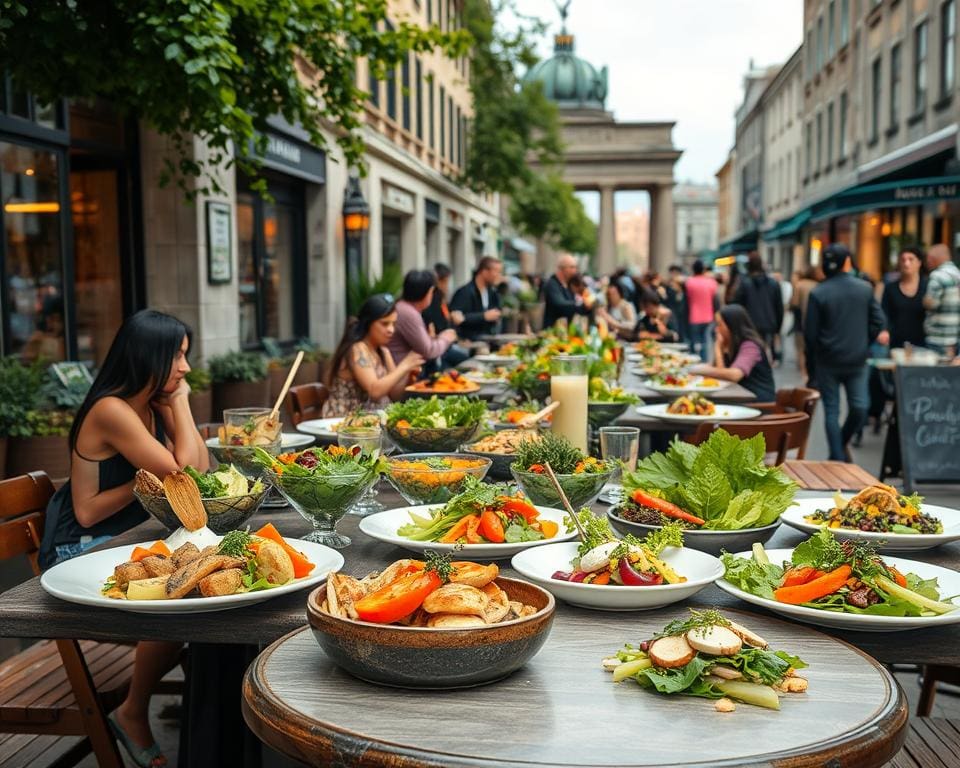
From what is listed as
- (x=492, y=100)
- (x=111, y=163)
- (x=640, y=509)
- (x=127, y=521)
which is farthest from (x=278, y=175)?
(x=492, y=100)

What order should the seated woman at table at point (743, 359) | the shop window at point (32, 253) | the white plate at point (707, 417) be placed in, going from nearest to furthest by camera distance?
the white plate at point (707, 417), the seated woman at table at point (743, 359), the shop window at point (32, 253)

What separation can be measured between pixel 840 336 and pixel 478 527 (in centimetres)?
754

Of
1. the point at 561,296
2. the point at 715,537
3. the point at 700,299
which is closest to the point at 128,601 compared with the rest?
the point at 715,537

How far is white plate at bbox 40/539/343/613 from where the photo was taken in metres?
2.23

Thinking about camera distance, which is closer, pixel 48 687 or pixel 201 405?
pixel 48 687

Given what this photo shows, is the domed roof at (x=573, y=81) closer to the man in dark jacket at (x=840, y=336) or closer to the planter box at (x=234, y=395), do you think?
the planter box at (x=234, y=395)

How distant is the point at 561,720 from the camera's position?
166cm

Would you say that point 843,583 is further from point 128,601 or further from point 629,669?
point 128,601

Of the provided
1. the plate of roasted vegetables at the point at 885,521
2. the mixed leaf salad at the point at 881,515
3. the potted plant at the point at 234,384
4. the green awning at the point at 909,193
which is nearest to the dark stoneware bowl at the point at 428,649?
the plate of roasted vegetables at the point at 885,521

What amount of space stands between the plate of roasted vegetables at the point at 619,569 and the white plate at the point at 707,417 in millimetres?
3012

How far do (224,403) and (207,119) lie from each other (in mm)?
5102

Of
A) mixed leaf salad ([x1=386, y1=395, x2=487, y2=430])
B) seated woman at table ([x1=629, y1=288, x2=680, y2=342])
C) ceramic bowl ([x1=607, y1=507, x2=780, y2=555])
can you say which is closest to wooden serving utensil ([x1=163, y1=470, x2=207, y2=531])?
ceramic bowl ([x1=607, y1=507, x2=780, y2=555])

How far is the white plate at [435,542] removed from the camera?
8.48 ft

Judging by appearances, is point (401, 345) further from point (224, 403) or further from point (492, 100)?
point (492, 100)
